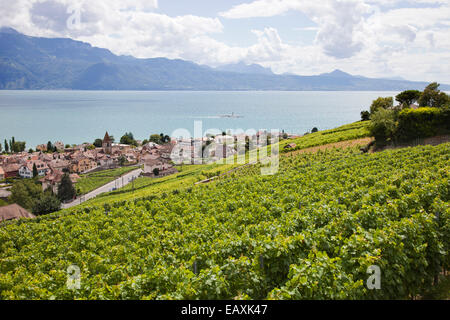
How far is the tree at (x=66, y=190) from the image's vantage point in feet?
218

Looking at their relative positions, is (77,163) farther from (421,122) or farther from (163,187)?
(421,122)

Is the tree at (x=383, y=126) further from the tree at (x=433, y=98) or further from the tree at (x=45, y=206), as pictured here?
the tree at (x=45, y=206)

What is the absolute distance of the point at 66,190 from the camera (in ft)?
221

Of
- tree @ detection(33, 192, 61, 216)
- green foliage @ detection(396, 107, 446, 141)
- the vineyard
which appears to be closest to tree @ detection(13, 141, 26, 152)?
tree @ detection(33, 192, 61, 216)

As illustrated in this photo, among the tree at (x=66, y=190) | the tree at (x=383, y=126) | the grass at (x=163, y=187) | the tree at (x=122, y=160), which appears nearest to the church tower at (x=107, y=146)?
the tree at (x=122, y=160)

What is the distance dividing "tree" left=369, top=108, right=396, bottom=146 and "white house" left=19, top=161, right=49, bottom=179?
91.9 metres

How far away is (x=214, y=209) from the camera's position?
15320 millimetres

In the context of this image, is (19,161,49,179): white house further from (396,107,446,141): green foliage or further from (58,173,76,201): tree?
(396,107,446,141): green foliage

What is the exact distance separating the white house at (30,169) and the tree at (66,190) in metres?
28.9

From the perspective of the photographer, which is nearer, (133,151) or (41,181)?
(41,181)

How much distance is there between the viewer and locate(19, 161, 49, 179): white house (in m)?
89.2
